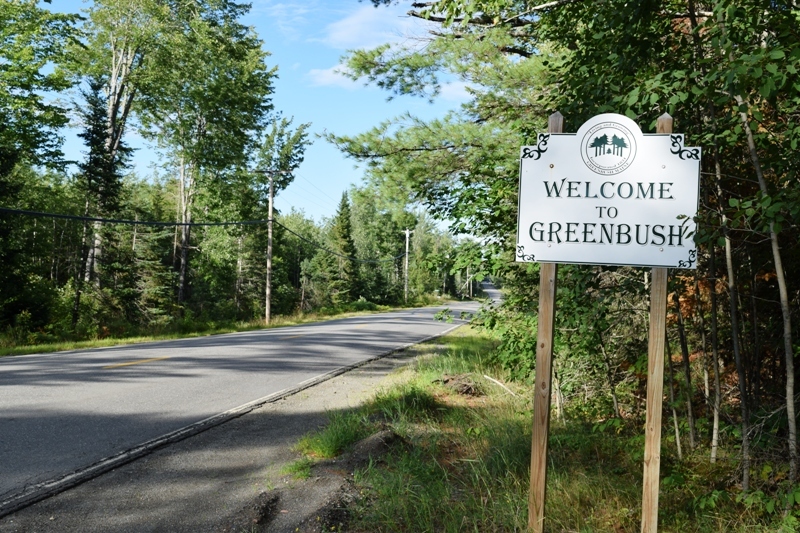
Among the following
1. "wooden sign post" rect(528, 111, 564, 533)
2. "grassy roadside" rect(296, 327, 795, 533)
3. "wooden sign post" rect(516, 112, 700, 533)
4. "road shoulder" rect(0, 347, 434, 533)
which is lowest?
"road shoulder" rect(0, 347, 434, 533)

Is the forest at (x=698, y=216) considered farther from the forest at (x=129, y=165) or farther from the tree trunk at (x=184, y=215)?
the tree trunk at (x=184, y=215)

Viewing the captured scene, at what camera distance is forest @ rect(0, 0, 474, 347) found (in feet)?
70.4

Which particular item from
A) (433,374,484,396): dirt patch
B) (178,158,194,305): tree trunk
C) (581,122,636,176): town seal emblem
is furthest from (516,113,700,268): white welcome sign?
(178,158,194,305): tree trunk

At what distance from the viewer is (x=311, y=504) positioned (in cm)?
428

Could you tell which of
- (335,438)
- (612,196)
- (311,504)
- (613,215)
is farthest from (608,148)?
(335,438)

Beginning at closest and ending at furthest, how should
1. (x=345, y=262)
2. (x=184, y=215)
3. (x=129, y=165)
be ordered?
(x=129, y=165) < (x=184, y=215) < (x=345, y=262)

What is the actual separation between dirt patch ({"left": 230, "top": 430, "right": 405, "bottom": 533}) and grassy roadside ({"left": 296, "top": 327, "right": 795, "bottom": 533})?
0.35ft

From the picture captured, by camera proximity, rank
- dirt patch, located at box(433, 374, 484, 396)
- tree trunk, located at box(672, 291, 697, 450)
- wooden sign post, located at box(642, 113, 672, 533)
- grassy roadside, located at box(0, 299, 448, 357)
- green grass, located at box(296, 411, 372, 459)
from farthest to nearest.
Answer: grassy roadside, located at box(0, 299, 448, 357) → dirt patch, located at box(433, 374, 484, 396) → green grass, located at box(296, 411, 372, 459) → tree trunk, located at box(672, 291, 697, 450) → wooden sign post, located at box(642, 113, 672, 533)

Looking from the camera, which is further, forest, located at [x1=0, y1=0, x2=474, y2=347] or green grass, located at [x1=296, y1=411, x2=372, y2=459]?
forest, located at [x1=0, y1=0, x2=474, y2=347]

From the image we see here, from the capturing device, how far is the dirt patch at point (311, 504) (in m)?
3.98

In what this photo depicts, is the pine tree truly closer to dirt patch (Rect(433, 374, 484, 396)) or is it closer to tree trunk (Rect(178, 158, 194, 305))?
tree trunk (Rect(178, 158, 194, 305))

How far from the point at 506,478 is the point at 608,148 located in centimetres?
237

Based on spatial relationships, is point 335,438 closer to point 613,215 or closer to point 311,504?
point 311,504

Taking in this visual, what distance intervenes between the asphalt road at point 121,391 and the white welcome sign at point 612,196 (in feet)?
14.1
